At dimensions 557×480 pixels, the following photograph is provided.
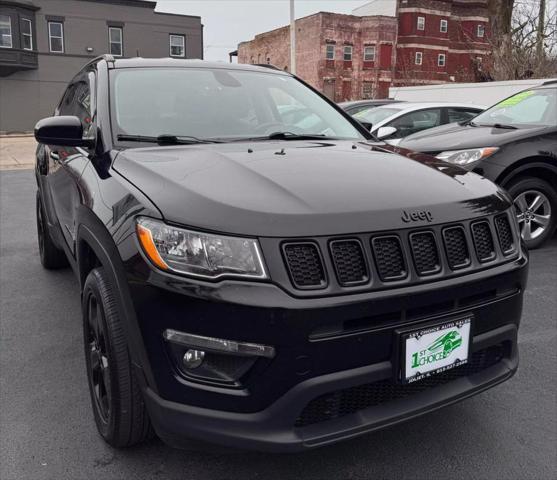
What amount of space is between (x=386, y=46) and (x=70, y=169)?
1661 inches

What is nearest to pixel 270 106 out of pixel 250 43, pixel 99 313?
pixel 99 313

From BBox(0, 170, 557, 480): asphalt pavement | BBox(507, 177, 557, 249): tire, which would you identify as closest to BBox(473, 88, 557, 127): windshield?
BBox(507, 177, 557, 249): tire

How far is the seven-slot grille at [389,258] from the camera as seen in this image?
6.29 feet

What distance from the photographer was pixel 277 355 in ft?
5.86

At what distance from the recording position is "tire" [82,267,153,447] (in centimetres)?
209

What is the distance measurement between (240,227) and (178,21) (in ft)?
110

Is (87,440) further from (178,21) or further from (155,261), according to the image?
(178,21)

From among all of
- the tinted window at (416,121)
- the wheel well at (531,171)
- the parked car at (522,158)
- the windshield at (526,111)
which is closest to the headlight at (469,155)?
the parked car at (522,158)

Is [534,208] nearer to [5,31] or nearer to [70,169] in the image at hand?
[70,169]

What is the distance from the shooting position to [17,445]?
98.0 inches

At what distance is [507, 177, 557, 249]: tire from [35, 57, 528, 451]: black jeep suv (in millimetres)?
3163

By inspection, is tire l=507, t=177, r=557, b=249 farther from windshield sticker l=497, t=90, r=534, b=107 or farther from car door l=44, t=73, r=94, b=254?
car door l=44, t=73, r=94, b=254

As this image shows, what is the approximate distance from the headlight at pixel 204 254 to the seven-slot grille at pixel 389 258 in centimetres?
41

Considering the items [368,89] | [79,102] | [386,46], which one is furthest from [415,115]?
[386,46]
